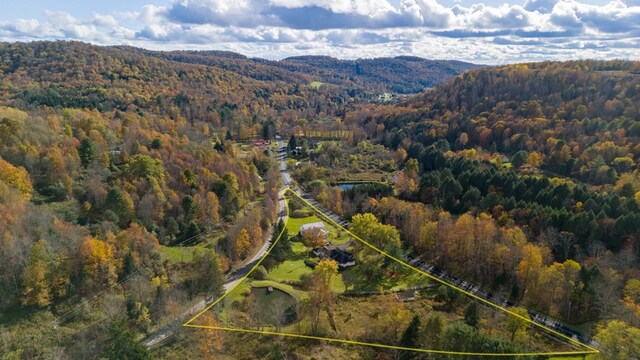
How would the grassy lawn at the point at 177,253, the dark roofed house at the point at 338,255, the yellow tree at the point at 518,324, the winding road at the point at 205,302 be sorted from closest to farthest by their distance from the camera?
the yellow tree at the point at 518,324 < the winding road at the point at 205,302 < the grassy lawn at the point at 177,253 < the dark roofed house at the point at 338,255

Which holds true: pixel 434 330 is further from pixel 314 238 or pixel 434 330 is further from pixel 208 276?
pixel 314 238

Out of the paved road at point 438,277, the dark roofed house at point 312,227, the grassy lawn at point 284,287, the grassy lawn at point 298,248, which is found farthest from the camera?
the dark roofed house at point 312,227

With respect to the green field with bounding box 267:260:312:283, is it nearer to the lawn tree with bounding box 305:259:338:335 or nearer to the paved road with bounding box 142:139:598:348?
the lawn tree with bounding box 305:259:338:335

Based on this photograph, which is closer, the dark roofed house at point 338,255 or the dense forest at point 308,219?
the dense forest at point 308,219

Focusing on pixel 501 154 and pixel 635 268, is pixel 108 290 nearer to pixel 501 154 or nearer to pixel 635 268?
pixel 635 268

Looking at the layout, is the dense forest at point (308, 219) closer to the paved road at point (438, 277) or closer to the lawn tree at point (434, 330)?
the lawn tree at point (434, 330)

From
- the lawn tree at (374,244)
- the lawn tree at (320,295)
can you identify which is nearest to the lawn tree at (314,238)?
the lawn tree at (374,244)

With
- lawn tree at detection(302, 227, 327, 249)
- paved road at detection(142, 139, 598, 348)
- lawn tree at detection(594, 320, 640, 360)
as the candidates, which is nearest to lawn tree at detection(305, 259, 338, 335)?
lawn tree at detection(302, 227, 327, 249)
